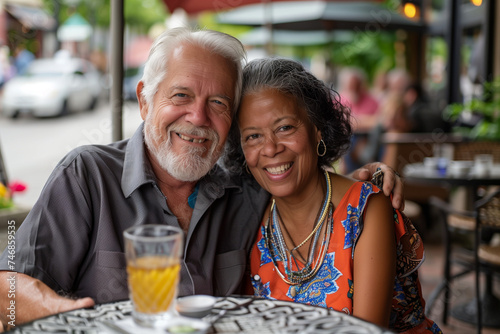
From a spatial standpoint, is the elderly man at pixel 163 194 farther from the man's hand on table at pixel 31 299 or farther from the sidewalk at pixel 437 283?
the sidewalk at pixel 437 283

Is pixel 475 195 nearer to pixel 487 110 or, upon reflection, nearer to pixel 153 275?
pixel 487 110

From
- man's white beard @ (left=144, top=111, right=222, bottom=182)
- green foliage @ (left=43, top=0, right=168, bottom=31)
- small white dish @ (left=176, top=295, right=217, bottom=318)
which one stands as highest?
green foliage @ (left=43, top=0, right=168, bottom=31)

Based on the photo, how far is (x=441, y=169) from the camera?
14.8 ft

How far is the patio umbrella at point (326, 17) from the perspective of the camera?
7805mm

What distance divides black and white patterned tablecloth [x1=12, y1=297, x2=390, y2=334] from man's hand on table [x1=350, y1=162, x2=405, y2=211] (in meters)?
0.73

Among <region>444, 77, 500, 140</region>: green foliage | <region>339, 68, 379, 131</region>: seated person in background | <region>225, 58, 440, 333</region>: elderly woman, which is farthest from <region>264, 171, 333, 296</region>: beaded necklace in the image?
<region>339, 68, 379, 131</region>: seated person in background

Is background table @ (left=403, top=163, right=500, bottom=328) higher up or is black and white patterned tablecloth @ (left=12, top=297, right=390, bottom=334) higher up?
black and white patterned tablecloth @ (left=12, top=297, right=390, bottom=334)

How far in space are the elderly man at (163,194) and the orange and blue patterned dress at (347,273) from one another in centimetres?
8

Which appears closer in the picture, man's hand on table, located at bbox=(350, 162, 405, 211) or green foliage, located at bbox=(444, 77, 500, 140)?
man's hand on table, located at bbox=(350, 162, 405, 211)

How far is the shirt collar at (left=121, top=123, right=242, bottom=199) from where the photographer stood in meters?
1.83

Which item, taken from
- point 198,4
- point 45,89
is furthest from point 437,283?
point 45,89

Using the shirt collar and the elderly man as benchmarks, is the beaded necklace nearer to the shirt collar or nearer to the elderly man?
the elderly man

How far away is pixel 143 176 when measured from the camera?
6.04ft

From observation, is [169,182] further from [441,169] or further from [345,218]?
[441,169]
